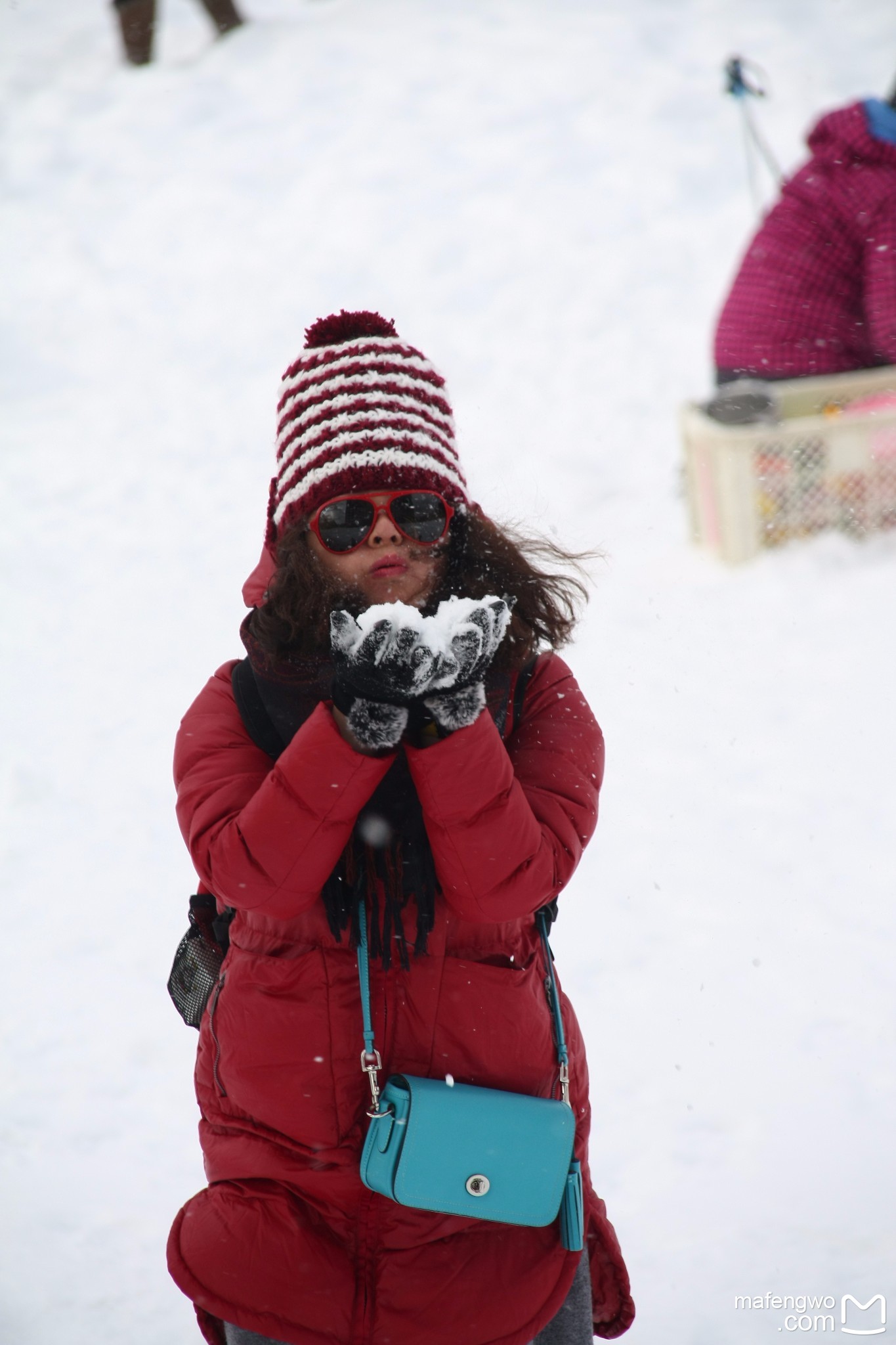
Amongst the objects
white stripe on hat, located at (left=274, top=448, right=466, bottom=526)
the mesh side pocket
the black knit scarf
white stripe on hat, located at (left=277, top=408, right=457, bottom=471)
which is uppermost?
white stripe on hat, located at (left=277, top=408, right=457, bottom=471)

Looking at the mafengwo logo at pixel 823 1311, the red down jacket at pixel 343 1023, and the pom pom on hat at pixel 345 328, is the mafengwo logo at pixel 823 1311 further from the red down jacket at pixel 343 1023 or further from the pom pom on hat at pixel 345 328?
the pom pom on hat at pixel 345 328

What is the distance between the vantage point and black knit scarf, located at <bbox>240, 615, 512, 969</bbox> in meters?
1.38

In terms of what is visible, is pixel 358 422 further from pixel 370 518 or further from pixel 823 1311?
pixel 823 1311

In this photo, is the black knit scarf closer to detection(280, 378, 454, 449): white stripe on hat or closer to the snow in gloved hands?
the snow in gloved hands

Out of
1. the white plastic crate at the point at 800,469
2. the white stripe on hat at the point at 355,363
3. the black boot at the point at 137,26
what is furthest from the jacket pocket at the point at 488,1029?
the black boot at the point at 137,26

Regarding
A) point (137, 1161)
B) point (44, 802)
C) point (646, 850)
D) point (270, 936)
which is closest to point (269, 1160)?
point (270, 936)

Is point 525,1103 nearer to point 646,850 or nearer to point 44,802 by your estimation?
point 646,850

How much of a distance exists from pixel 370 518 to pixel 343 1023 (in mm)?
623

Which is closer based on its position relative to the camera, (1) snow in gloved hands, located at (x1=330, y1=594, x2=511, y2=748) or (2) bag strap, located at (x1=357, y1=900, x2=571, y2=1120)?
(1) snow in gloved hands, located at (x1=330, y1=594, x2=511, y2=748)

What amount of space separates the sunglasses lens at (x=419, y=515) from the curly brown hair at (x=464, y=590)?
6 cm

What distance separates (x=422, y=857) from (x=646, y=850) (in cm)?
208

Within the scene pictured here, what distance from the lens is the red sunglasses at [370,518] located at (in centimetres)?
144

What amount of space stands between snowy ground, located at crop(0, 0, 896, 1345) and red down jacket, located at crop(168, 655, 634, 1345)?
3.42 feet

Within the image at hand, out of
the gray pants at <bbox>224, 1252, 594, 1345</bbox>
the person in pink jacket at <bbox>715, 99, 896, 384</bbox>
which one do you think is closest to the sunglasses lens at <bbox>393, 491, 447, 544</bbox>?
the gray pants at <bbox>224, 1252, 594, 1345</bbox>
